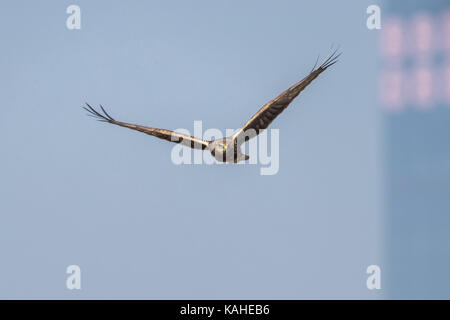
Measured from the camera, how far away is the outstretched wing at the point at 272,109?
2383cm

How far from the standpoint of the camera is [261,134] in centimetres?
2489

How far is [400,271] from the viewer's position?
96.5 meters

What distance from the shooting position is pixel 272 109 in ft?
80.3

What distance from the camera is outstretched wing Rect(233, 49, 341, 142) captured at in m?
23.8

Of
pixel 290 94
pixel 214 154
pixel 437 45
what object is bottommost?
pixel 214 154

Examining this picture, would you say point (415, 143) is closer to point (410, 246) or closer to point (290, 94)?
point (410, 246)

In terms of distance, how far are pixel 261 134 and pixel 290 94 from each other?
4.45 ft

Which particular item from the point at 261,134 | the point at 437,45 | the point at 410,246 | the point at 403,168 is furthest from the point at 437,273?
the point at 261,134

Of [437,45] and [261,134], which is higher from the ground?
[437,45]
